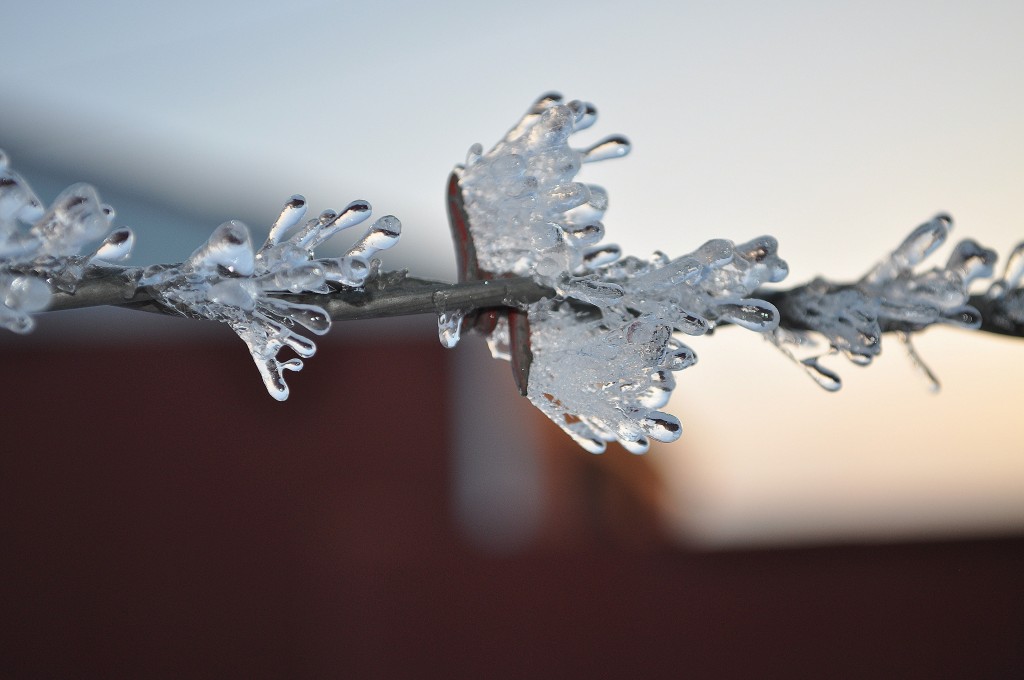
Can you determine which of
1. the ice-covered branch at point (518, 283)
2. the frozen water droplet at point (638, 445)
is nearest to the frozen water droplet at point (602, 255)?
the ice-covered branch at point (518, 283)

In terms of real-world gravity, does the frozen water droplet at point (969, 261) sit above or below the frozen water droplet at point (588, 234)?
above

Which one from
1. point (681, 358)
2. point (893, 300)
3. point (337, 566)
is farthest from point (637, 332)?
point (337, 566)

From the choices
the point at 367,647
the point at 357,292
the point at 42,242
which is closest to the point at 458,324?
the point at 357,292

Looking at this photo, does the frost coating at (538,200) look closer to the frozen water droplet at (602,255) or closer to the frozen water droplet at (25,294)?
the frozen water droplet at (602,255)

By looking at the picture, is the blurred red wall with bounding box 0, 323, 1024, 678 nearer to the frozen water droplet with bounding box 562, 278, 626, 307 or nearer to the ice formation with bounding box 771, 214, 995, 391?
the ice formation with bounding box 771, 214, 995, 391

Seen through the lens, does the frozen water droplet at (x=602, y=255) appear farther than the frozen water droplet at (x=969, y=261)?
No

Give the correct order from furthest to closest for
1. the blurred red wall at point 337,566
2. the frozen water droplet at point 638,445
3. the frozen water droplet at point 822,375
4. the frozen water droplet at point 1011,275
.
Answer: the blurred red wall at point 337,566 → the frozen water droplet at point 1011,275 → the frozen water droplet at point 822,375 → the frozen water droplet at point 638,445
